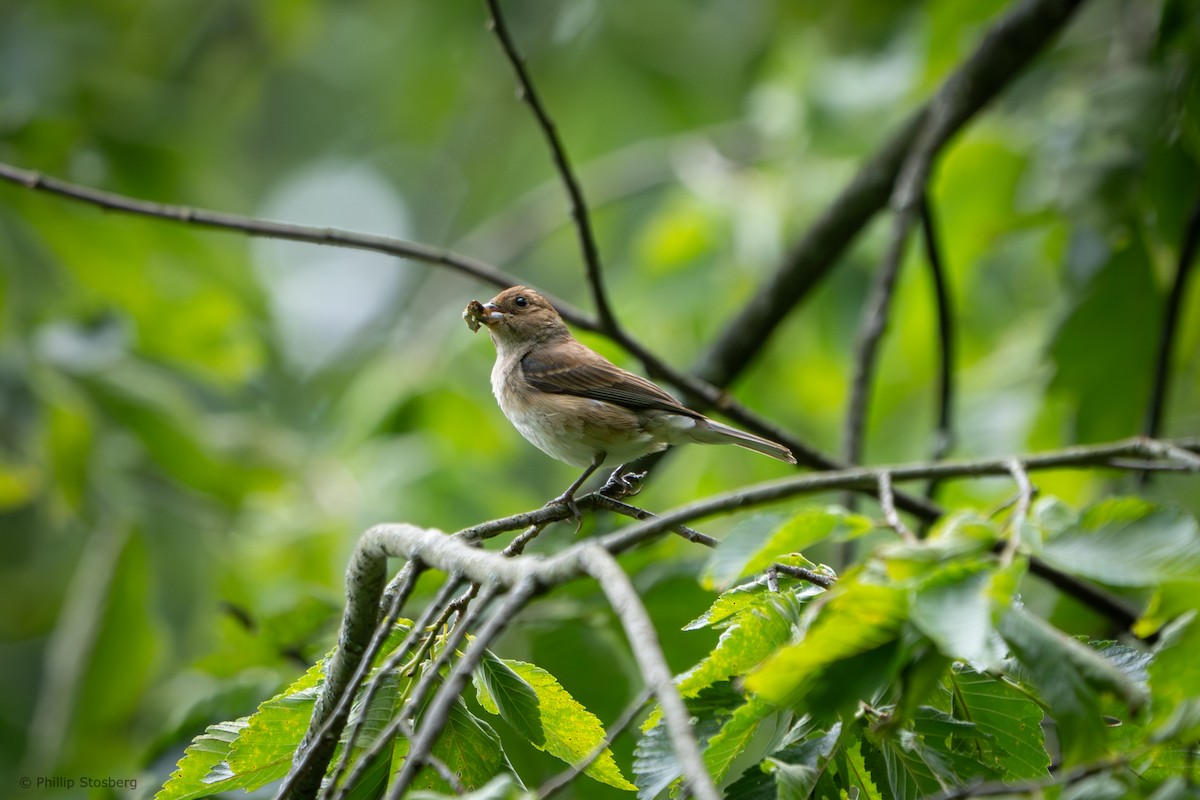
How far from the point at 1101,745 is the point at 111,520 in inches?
188

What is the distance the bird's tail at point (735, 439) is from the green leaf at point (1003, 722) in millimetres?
1802

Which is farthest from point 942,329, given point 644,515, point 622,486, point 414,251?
point 644,515

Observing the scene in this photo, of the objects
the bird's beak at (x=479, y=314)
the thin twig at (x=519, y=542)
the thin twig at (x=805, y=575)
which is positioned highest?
the bird's beak at (x=479, y=314)

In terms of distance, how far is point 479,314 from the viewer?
15.8ft

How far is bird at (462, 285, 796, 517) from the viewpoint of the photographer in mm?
4406

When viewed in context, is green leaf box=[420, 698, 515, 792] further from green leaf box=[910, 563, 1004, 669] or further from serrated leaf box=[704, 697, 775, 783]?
green leaf box=[910, 563, 1004, 669]

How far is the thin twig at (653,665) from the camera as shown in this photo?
1.36 m

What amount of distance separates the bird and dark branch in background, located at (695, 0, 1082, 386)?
742 millimetres

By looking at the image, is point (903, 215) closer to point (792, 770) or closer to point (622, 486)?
point (622, 486)

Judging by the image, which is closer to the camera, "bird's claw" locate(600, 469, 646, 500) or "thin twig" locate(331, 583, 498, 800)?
"thin twig" locate(331, 583, 498, 800)

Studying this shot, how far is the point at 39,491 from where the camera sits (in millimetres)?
6141

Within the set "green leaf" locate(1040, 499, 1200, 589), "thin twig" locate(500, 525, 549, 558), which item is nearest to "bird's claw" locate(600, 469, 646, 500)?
"thin twig" locate(500, 525, 549, 558)

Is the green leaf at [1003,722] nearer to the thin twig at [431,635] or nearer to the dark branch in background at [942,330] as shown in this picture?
the thin twig at [431,635]

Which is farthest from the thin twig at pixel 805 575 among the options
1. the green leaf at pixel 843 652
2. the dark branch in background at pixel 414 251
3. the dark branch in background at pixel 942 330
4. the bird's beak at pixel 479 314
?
the dark branch in background at pixel 942 330
